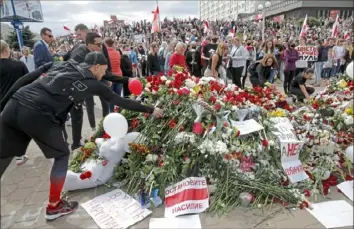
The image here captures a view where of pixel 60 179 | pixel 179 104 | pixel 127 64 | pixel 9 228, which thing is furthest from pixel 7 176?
pixel 127 64

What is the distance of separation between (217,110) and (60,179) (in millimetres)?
1956

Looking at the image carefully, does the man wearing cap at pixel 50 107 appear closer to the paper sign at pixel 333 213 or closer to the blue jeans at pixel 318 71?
the paper sign at pixel 333 213

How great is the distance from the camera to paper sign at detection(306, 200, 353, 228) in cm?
276

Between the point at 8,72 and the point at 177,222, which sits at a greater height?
the point at 8,72

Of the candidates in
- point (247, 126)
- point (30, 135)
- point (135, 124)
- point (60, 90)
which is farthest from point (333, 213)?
point (30, 135)

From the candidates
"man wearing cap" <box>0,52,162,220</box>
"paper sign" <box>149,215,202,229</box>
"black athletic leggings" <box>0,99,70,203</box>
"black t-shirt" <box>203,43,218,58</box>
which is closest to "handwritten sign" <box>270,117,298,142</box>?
"paper sign" <box>149,215,202,229</box>

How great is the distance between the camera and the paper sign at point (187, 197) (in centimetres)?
296

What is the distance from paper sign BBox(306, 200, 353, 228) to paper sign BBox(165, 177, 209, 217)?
108cm

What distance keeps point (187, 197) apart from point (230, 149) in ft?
2.42

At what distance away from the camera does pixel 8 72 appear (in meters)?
3.86

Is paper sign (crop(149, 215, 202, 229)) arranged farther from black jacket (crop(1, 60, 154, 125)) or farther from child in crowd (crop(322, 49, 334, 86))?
child in crowd (crop(322, 49, 334, 86))

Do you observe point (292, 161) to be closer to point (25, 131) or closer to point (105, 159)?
point (105, 159)

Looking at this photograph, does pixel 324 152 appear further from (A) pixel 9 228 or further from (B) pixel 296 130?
(A) pixel 9 228

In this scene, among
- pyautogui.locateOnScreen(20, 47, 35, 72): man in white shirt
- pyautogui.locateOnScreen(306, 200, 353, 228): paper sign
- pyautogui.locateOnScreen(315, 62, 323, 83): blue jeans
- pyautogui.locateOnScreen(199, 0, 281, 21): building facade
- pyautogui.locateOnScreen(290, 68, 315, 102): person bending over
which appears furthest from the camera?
pyautogui.locateOnScreen(199, 0, 281, 21): building facade
